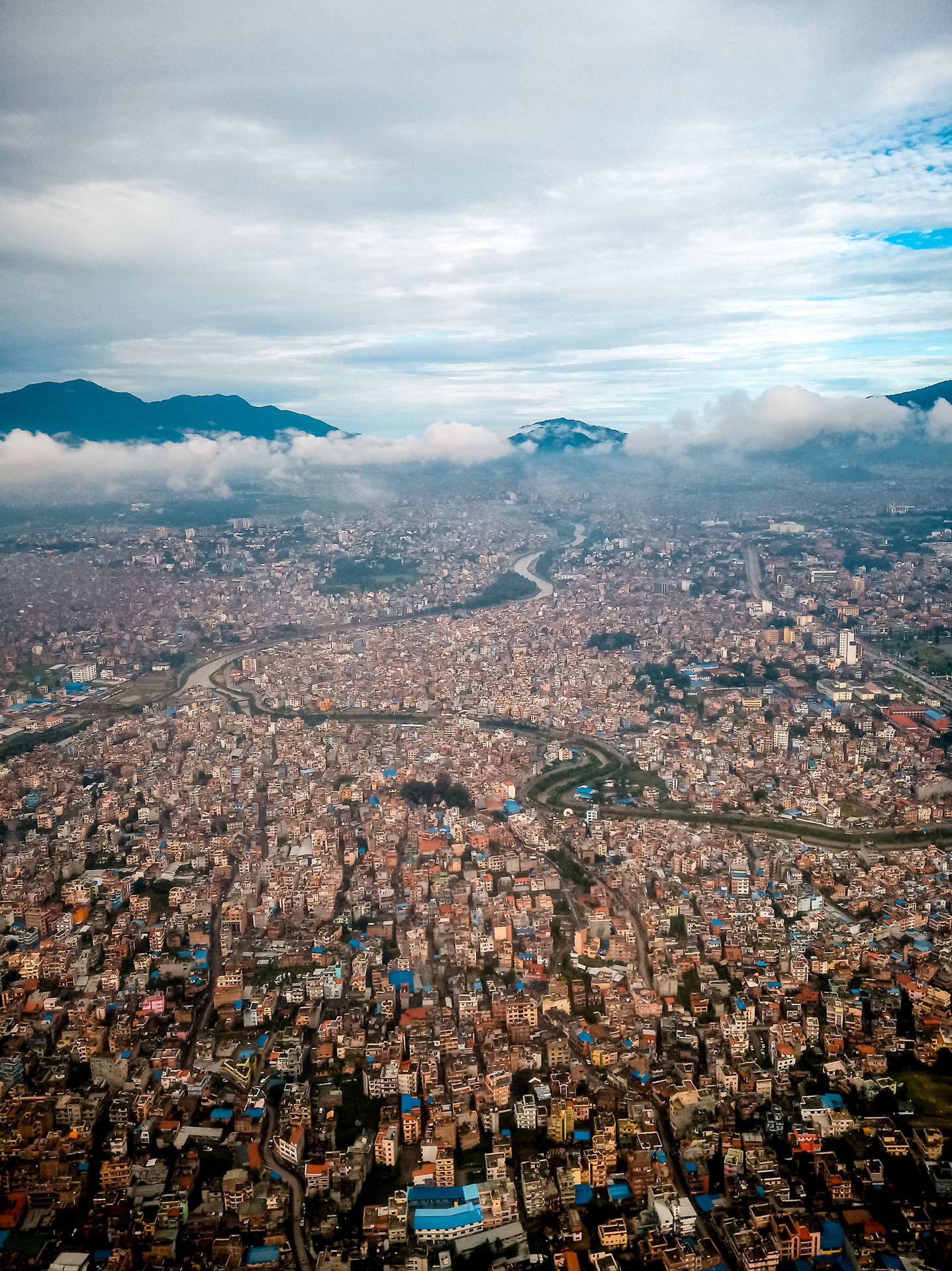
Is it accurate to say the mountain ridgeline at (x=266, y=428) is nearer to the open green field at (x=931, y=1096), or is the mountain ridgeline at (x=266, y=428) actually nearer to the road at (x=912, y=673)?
the road at (x=912, y=673)

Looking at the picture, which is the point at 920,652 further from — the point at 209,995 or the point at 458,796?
the point at 209,995

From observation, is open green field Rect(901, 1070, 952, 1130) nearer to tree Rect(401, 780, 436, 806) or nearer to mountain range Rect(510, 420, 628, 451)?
tree Rect(401, 780, 436, 806)

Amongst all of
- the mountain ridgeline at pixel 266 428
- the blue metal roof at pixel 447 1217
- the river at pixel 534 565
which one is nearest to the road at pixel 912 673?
the river at pixel 534 565

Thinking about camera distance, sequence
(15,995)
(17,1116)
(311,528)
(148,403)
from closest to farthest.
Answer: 1. (17,1116)
2. (15,995)
3. (311,528)
4. (148,403)

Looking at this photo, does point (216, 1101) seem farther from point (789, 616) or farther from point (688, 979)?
point (789, 616)

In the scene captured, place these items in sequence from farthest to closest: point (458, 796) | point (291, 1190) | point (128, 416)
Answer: point (128, 416), point (458, 796), point (291, 1190)

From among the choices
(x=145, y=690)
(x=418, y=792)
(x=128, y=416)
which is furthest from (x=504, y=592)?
(x=128, y=416)

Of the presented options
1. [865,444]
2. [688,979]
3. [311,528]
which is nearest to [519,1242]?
[688,979]
